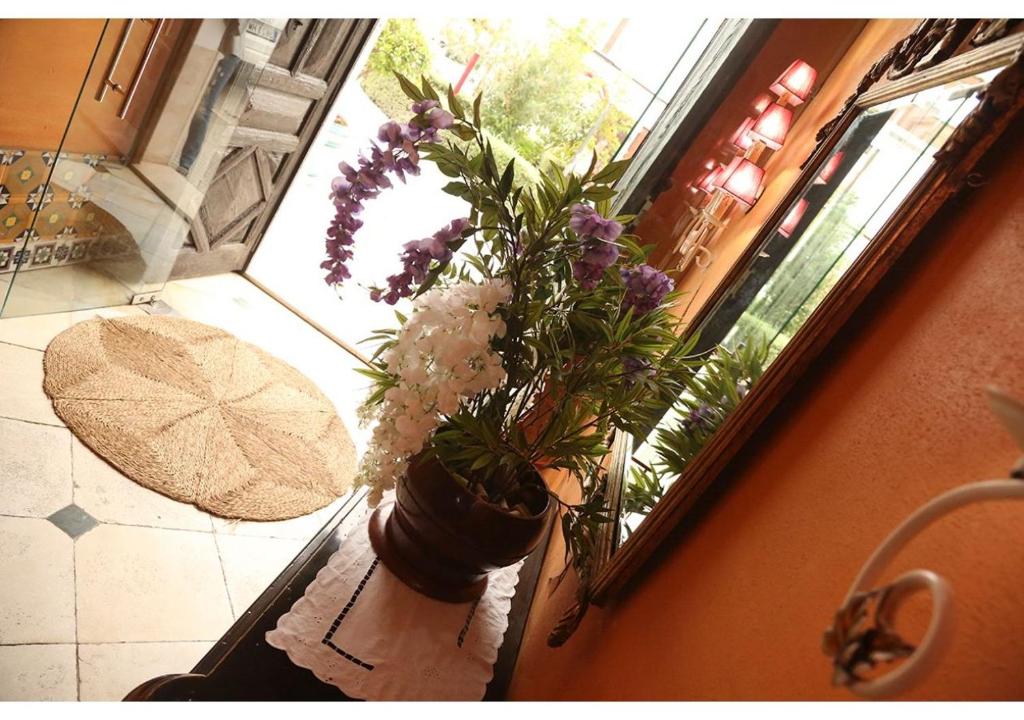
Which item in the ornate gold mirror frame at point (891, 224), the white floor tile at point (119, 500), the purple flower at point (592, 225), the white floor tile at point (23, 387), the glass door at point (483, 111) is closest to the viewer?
the ornate gold mirror frame at point (891, 224)

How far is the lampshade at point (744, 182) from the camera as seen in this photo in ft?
7.09

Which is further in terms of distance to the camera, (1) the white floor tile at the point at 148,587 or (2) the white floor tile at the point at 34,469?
(2) the white floor tile at the point at 34,469

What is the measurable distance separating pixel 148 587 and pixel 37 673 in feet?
1.24

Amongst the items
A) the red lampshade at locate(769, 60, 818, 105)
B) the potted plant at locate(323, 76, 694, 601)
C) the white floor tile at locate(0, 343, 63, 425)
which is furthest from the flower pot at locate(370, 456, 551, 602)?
the red lampshade at locate(769, 60, 818, 105)

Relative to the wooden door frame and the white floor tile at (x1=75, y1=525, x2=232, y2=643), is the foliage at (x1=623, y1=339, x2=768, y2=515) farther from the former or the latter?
the wooden door frame

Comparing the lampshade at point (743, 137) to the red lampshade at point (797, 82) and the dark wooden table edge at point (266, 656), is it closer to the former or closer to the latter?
the red lampshade at point (797, 82)

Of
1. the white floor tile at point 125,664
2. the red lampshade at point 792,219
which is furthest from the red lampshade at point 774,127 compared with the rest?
the white floor tile at point 125,664

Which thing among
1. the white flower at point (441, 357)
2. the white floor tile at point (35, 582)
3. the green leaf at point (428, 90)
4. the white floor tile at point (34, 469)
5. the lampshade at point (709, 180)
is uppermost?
the lampshade at point (709, 180)

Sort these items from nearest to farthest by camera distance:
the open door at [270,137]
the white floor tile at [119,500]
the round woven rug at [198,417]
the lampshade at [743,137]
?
the white floor tile at [119,500] < the round woven rug at [198,417] < the lampshade at [743,137] < the open door at [270,137]

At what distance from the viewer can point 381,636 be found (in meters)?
0.96

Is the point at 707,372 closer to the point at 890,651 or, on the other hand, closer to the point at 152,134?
the point at 890,651

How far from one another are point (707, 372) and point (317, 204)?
5156 millimetres

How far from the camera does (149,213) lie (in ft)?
9.35

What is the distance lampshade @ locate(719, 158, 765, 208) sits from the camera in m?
2.16
